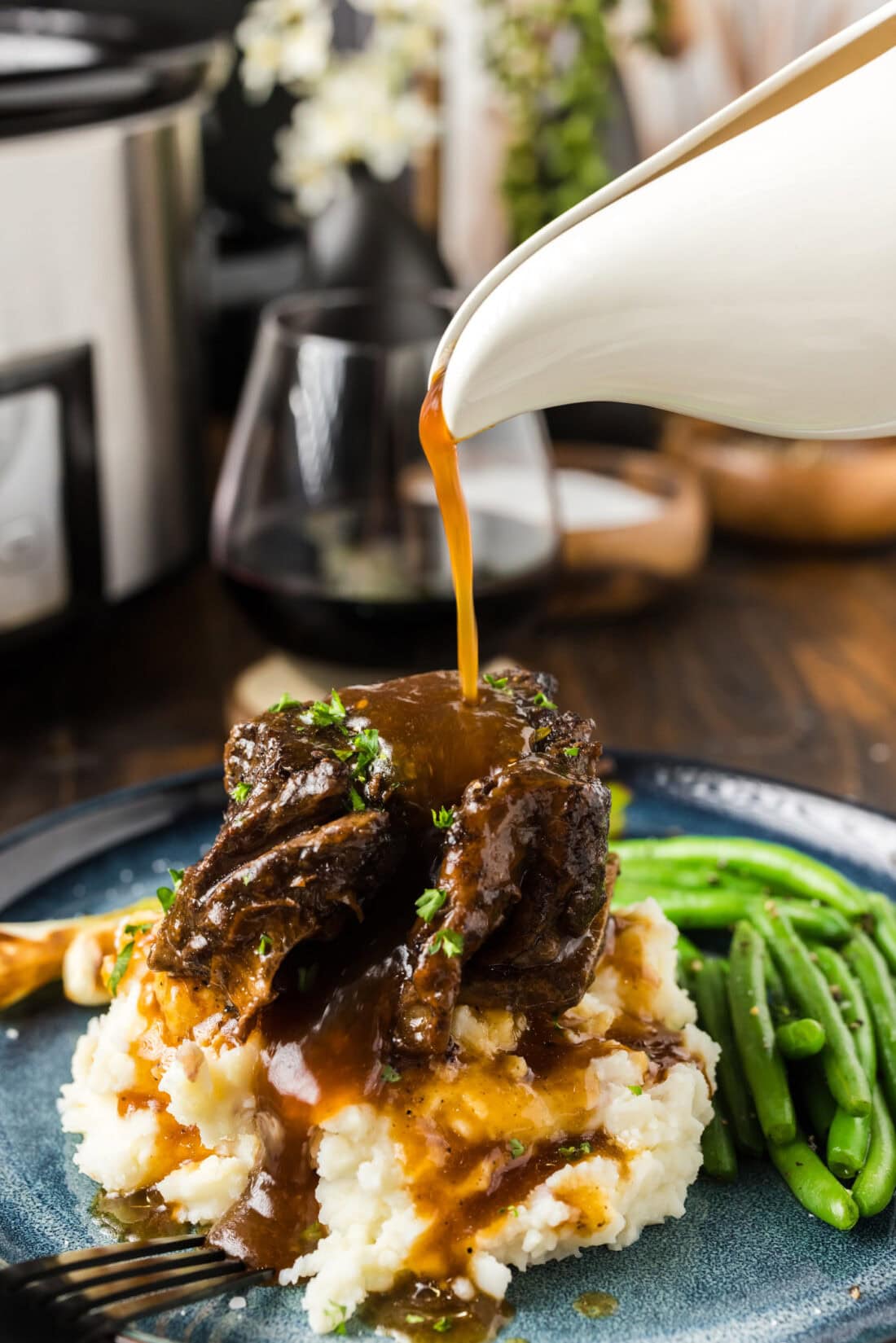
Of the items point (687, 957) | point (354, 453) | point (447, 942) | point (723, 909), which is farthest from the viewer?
point (354, 453)

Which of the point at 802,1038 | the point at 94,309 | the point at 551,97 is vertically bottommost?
the point at 802,1038

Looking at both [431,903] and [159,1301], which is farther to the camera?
[431,903]

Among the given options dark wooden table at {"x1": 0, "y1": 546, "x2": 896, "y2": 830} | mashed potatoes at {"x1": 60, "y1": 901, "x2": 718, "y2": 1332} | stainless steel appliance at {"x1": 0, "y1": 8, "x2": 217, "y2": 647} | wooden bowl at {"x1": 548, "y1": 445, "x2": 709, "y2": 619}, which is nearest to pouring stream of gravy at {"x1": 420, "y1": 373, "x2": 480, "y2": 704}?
mashed potatoes at {"x1": 60, "y1": 901, "x2": 718, "y2": 1332}

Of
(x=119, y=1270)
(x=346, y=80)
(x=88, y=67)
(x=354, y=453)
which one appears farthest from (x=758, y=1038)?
(x=346, y=80)

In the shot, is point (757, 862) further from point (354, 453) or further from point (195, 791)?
point (354, 453)

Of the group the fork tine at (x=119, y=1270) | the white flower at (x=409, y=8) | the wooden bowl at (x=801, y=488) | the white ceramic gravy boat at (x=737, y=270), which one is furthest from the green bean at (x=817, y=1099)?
the white flower at (x=409, y=8)

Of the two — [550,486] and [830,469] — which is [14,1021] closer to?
[550,486]
